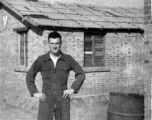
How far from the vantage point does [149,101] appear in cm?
518

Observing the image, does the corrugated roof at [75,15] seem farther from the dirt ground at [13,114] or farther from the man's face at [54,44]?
the man's face at [54,44]

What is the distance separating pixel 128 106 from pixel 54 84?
14.1 feet

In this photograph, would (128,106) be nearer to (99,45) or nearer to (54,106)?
(99,45)

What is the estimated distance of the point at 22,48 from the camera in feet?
37.5

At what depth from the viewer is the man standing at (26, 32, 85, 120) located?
414 centimetres

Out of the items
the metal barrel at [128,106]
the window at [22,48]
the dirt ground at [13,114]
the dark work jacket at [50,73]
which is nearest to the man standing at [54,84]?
the dark work jacket at [50,73]

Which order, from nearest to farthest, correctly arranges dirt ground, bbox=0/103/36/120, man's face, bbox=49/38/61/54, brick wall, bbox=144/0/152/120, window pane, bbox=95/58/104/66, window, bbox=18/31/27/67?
man's face, bbox=49/38/61/54 < brick wall, bbox=144/0/152/120 < dirt ground, bbox=0/103/36/120 < window, bbox=18/31/27/67 < window pane, bbox=95/58/104/66

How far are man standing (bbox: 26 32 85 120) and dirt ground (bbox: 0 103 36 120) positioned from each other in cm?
520

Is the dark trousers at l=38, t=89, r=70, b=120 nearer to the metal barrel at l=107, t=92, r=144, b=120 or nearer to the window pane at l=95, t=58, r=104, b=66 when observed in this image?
the metal barrel at l=107, t=92, r=144, b=120

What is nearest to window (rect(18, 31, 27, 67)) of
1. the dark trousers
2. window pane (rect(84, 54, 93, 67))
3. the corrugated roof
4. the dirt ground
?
the corrugated roof

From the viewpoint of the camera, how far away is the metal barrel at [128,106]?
8.01 meters

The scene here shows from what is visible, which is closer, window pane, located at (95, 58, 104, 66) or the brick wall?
the brick wall

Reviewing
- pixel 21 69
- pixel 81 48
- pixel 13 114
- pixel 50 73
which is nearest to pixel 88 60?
pixel 81 48

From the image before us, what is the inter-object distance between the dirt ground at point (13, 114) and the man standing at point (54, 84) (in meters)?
5.20
